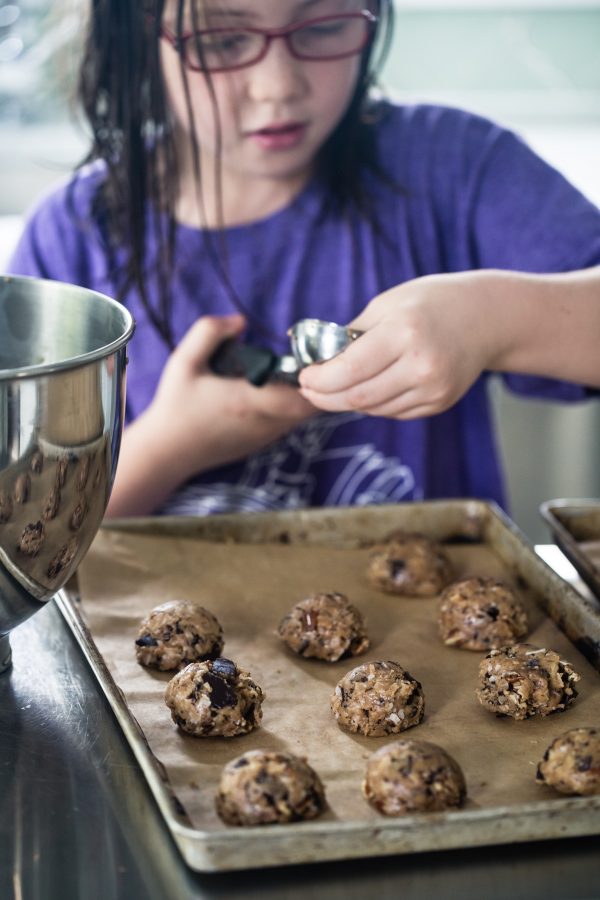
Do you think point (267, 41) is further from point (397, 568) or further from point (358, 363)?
point (397, 568)

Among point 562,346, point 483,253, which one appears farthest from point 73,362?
point 483,253

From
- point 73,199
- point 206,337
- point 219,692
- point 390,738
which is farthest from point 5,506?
point 73,199

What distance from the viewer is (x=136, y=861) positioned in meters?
0.65

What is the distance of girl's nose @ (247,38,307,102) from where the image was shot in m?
1.11

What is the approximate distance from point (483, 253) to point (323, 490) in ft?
1.20

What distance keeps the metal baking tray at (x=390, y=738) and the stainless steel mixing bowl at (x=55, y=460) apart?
0.10 meters

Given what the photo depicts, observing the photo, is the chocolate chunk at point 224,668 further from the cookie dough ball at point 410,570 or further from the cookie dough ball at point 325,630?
the cookie dough ball at point 410,570

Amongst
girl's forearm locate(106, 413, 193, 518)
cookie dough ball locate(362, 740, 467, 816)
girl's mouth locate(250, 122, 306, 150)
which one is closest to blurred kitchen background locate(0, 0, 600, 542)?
girl's forearm locate(106, 413, 193, 518)

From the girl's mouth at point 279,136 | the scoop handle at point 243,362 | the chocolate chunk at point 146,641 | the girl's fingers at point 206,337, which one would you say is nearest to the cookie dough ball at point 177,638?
the chocolate chunk at point 146,641

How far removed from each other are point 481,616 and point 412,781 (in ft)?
0.86

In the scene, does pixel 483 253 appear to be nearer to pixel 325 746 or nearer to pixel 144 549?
pixel 144 549

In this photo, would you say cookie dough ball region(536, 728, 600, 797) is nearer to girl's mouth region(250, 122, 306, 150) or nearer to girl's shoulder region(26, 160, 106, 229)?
girl's mouth region(250, 122, 306, 150)

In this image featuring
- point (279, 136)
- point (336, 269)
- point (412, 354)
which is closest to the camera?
point (412, 354)

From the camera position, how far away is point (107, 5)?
1.20 meters
